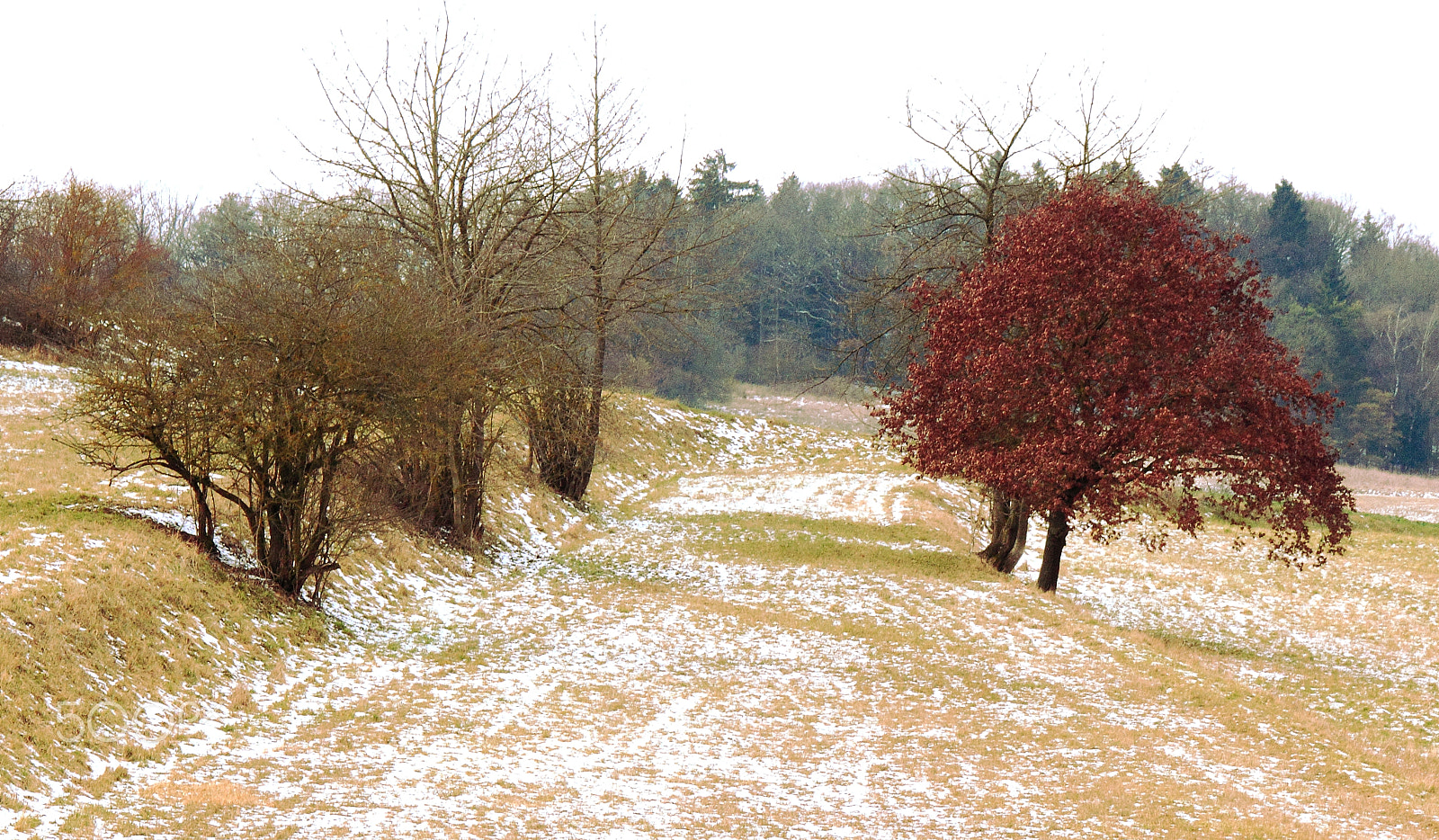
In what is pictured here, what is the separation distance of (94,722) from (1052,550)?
1625cm

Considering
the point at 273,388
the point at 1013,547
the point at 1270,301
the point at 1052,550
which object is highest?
the point at 1270,301

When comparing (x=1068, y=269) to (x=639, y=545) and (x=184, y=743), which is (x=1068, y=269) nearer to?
(x=639, y=545)

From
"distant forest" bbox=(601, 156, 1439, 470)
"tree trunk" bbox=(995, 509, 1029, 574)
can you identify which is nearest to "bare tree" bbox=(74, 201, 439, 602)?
"tree trunk" bbox=(995, 509, 1029, 574)

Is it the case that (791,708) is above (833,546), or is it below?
below

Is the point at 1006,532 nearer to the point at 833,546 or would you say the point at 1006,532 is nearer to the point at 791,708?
the point at 833,546

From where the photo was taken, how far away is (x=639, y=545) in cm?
2247

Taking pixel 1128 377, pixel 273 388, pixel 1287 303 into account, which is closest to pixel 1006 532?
pixel 1128 377

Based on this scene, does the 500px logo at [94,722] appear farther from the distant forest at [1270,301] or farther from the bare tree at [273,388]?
the distant forest at [1270,301]

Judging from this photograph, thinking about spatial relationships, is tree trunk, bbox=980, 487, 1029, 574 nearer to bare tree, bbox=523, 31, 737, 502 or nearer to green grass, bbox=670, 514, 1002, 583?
green grass, bbox=670, 514, 1002, 583

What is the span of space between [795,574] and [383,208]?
10.4m

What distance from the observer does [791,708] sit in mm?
11672

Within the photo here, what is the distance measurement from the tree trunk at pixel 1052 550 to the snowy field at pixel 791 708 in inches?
27.2

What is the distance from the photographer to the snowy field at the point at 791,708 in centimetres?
803

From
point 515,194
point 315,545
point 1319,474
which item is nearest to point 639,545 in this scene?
point 515,194
